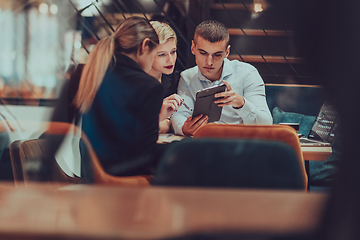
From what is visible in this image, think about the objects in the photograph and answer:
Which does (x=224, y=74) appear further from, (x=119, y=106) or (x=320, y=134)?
(x=119, y=106)

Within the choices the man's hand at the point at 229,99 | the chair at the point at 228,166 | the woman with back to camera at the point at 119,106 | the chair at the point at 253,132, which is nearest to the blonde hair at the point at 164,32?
the man's hand at the point at 229,99

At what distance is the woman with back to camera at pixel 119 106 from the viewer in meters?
0.80

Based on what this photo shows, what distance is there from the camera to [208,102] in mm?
1258

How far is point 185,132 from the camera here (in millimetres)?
1263

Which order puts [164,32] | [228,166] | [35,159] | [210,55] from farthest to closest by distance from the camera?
1. [210,55]
2. [164,32]
3. [35,159]
4. [228,166]

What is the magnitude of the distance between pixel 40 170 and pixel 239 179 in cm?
54

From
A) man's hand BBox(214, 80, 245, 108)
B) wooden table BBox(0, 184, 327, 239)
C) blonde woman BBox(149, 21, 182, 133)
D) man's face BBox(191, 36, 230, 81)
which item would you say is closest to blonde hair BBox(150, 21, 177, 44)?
blonde woman BBox(149, 21, 182, 133)

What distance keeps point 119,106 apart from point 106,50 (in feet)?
0.62

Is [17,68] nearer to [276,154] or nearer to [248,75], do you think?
[276,154]

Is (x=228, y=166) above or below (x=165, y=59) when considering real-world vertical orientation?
below

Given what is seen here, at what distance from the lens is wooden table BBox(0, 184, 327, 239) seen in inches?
13.5

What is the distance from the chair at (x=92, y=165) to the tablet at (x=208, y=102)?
1.91ft

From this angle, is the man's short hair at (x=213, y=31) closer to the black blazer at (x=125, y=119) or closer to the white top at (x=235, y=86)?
the white top at (x=235, y=86)

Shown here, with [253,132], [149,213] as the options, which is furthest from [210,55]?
[149,213]
